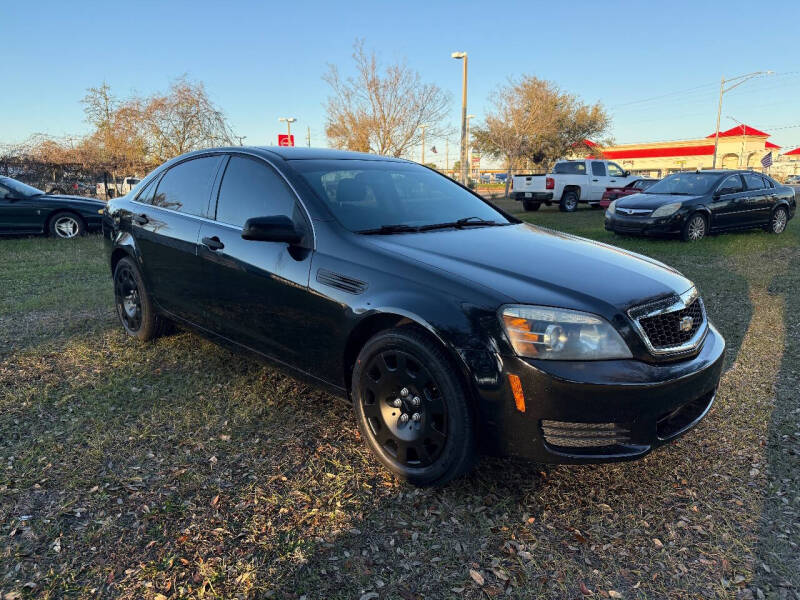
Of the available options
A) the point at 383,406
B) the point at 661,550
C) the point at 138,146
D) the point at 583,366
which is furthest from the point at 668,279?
the point at 138,146

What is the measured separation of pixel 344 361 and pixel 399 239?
2.28 ft

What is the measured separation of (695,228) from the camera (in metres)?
11.2

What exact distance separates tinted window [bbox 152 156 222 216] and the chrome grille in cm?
276

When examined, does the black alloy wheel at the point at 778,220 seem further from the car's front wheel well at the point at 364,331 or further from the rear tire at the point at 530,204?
the car's front wheel well at the point at 364,331

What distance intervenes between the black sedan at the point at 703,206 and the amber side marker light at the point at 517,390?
1007 cm

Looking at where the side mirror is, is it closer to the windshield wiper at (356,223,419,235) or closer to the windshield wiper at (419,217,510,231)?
the windshield wiper at (356,223,419,235)

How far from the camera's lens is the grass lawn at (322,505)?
2.09 meters

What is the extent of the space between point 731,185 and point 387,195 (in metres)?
11.1

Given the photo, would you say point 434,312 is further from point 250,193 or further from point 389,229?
point 250,193

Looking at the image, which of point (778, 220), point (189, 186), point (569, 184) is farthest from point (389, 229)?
point (569, 184)

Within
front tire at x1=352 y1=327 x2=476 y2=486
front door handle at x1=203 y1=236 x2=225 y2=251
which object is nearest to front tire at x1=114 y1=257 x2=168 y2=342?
front door handle at x1=203 y1=236 x2=225 y2=251

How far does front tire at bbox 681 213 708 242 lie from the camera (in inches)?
435

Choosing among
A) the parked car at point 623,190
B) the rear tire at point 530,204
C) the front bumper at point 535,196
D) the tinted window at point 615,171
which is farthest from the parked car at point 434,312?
the tinted window at point 615,171

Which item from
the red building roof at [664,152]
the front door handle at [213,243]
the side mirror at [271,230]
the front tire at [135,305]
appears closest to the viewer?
the side mirror at [271,230]
